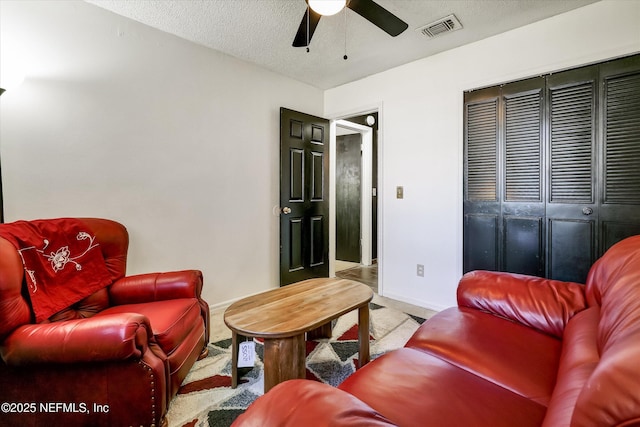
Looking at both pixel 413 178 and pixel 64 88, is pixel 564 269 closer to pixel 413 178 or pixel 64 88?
pixel 413 178

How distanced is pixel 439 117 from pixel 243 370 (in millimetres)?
2765

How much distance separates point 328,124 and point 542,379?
3.45m

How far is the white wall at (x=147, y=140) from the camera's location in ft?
6.48

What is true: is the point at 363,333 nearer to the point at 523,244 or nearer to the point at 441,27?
the point at 523,244

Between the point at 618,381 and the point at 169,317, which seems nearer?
the point at 618,381

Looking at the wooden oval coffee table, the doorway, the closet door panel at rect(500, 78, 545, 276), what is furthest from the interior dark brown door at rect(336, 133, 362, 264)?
the wooden oval coffee table

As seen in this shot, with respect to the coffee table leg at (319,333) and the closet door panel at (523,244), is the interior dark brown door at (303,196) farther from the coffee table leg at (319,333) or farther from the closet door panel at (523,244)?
the closet door panel at (523,244)

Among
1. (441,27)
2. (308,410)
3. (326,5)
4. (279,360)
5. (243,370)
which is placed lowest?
(243,370)

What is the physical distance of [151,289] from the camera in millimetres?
1889

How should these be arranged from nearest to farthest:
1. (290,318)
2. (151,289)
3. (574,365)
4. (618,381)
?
(618,381)
(574,365)
(290,318)
(151,289)

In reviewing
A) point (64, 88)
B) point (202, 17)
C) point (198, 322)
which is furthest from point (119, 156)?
point (198, 322)

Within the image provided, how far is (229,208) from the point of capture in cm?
302

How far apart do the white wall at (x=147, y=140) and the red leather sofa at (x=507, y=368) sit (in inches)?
85.7

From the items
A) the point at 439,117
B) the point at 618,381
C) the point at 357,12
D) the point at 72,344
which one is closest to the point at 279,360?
the point at 72,344
